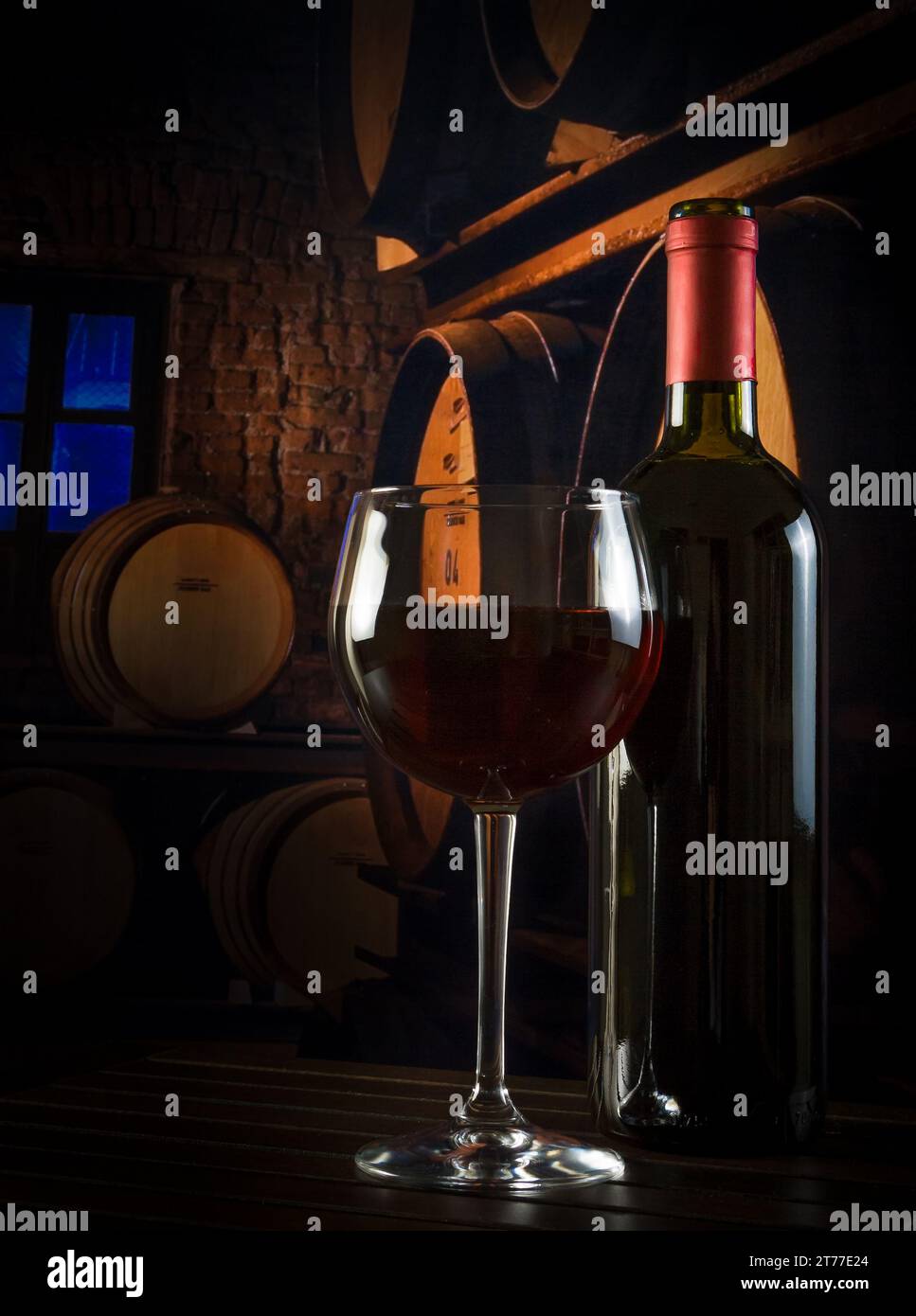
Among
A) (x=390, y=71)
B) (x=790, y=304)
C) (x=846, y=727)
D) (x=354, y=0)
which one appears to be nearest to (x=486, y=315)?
(x=390, y=71)

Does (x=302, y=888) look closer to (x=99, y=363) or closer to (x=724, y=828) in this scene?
(x=99, y=363)

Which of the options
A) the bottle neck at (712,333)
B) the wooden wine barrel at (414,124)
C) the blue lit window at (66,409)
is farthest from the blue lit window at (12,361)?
the bottle neck at (712,333)

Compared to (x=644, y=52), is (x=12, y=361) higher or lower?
lower

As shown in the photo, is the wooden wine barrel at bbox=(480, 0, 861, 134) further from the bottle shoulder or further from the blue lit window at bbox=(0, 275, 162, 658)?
the blue lit window at bbox=(0, 275, 162, 658)

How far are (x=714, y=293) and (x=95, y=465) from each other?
1287mm

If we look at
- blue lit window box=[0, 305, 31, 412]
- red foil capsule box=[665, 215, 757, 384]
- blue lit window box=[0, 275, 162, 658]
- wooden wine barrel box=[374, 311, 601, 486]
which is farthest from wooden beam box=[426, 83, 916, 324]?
blue lit window box=[0, 305, 31, 412]

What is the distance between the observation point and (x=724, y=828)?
29.6 inches

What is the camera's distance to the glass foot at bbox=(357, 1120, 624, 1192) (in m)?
0.66

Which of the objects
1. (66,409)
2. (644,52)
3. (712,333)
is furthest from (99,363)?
(712,333)

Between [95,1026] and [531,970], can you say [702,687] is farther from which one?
[95,1026]

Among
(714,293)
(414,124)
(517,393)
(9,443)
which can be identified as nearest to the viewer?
(714,293)

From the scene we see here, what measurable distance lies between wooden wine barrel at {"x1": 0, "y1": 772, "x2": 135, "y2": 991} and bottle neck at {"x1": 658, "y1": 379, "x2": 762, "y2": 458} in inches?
51.3

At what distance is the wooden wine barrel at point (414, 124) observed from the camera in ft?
5.38
